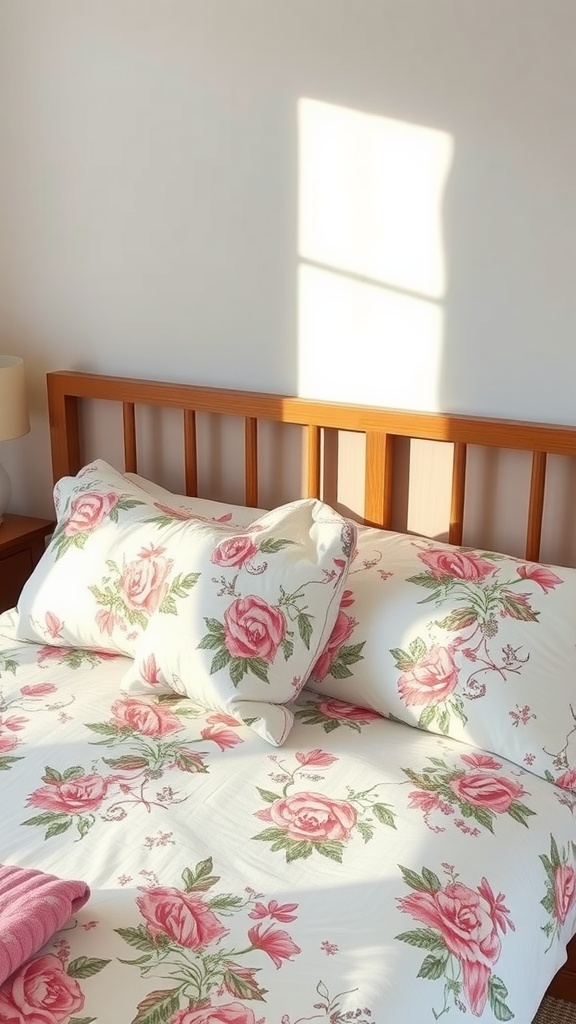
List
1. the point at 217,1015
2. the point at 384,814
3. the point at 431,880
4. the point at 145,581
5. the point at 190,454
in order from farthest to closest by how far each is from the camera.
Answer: the point at 190,454 → the point at 145,581 → the point at 384,814 → the point at 431,880 → the point at 217,1015

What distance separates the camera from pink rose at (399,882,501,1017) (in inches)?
52.4

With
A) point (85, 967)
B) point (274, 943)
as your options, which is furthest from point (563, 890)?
point (85, 967)

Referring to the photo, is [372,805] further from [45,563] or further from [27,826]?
[45,563]

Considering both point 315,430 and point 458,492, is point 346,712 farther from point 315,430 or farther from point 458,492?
point 315,430

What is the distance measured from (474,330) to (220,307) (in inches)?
23.1

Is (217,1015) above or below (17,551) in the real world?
below

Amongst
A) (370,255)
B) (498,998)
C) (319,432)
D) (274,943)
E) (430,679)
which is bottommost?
(498,998)

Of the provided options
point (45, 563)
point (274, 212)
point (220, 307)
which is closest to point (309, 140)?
point (274, 212)

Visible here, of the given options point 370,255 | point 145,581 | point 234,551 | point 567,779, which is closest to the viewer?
point 567,779

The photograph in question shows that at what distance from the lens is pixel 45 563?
85.9 inches

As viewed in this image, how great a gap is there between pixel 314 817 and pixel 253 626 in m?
0.38

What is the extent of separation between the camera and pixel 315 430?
223 centimetres

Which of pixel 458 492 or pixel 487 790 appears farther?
pixel 458 492

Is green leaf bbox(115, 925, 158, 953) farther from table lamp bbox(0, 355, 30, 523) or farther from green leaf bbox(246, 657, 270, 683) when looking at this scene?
table lamp bbox(0, 355, 30, 523)
